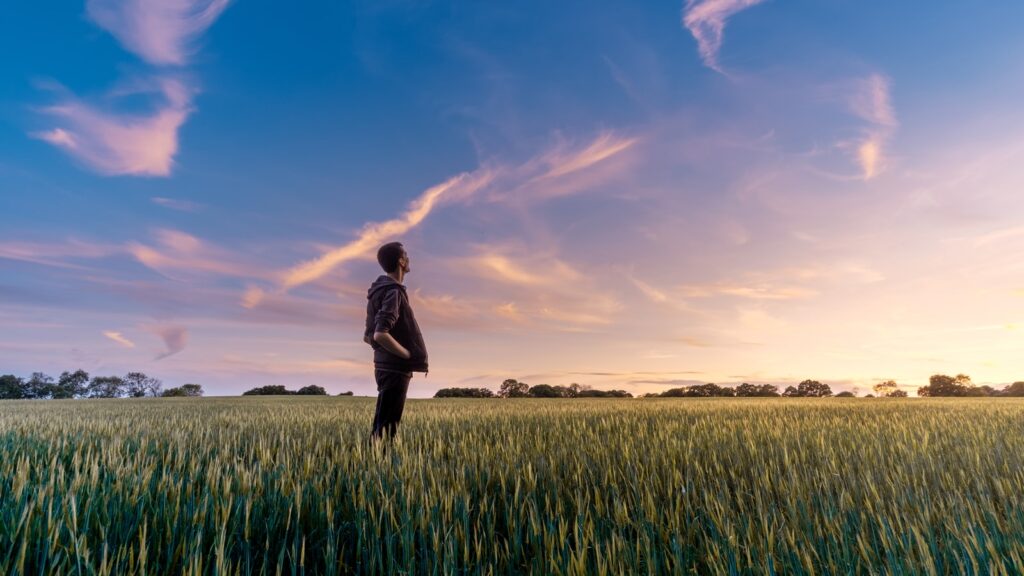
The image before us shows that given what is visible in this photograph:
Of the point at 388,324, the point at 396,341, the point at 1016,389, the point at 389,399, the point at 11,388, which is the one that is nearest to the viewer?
the point at 388,324

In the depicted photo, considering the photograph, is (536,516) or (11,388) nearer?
(536,516)

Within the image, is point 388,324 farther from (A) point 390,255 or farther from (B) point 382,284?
(A) point 390,255

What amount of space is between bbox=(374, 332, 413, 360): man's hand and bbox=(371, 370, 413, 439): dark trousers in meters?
0.31

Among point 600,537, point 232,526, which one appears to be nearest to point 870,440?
point 600,537

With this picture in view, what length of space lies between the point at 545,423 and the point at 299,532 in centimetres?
578

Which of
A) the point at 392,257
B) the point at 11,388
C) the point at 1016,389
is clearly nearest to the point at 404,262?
the point at 392,257

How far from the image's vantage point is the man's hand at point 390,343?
182 inches

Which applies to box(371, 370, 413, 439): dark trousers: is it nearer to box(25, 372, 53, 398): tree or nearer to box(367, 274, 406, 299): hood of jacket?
box(367, 274, 406, 299): hood of jacket

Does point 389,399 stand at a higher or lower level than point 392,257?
lower

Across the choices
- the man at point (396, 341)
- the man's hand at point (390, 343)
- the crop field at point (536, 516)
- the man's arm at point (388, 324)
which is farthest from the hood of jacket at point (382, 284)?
the crop field at point (536, 516)

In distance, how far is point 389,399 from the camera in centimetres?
505

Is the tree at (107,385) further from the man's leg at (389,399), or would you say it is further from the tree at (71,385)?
the man's leg at (389,399)

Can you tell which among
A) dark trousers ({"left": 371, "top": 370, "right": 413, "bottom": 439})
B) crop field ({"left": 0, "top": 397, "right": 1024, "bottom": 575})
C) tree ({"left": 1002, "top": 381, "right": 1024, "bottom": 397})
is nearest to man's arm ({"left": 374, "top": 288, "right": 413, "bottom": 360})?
dark trousers ({"left": 371, "top": 370, "right": 413, "bottom": 439})

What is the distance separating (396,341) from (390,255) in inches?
33.7
